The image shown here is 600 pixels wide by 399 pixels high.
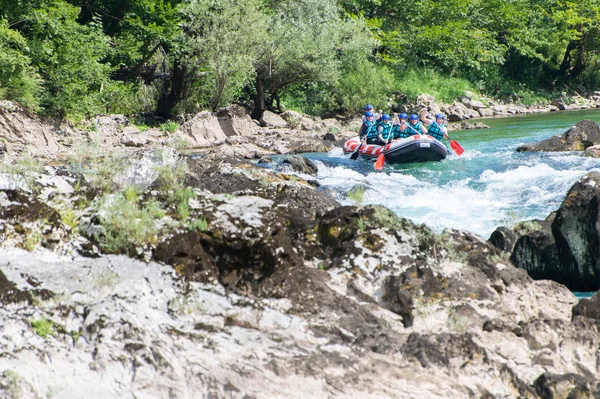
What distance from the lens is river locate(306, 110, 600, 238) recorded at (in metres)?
9.95

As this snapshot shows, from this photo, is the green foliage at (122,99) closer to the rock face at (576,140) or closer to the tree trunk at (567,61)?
the rock face at (576,140)

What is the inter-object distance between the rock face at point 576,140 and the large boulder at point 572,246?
979 centimetres

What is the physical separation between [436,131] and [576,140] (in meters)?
3.43

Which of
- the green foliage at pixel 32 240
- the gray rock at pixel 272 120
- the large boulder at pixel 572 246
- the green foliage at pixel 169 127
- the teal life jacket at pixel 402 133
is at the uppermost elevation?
the green foliage at pixel 32 240

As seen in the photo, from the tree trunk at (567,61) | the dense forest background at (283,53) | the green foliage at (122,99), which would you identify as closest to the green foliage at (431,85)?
the dense forest background at (283,53)

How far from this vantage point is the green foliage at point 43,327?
11.3 feet

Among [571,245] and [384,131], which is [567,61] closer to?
[384,131]

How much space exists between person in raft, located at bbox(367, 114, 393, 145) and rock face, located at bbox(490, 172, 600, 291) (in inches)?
402

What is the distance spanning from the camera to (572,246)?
6.56 m

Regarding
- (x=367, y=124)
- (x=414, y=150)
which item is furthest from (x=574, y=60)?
(x=414, y=150)

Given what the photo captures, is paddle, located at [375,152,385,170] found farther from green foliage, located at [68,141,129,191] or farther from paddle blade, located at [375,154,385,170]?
green foliage, located at [68,141,129,191]

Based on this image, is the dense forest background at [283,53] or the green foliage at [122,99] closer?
the dense forest background at [283,53]

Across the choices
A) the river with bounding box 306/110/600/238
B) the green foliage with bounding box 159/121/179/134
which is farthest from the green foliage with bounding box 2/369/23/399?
the green foliage with bounding box 159/121/179/134

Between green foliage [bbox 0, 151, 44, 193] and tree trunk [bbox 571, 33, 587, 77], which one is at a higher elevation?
green foliage [bbox 0, 151, 44, 193]
